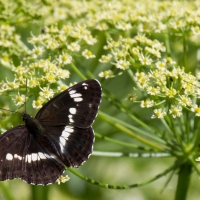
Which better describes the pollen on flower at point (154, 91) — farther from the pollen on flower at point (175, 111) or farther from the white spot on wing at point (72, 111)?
the white spot on wing at point (72, 111)

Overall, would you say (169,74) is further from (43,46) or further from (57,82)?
(43,46)

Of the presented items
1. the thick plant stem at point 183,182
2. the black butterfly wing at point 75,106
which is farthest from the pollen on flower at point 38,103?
the thick plant stem at point 183,182

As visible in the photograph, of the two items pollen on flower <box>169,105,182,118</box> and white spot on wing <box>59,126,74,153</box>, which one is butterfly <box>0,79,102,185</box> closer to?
white spot on wing <box>59,126,74,153</box>

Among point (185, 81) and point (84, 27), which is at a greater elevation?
point (84, 27)

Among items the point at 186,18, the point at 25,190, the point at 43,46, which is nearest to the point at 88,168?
the point at 25,190

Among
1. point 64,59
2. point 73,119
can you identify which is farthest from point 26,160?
point 64,59

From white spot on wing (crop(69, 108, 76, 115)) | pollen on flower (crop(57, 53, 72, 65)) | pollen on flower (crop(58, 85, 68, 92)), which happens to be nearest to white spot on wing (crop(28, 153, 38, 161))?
white spot on wing (crop(69, 108, 76, 115))
